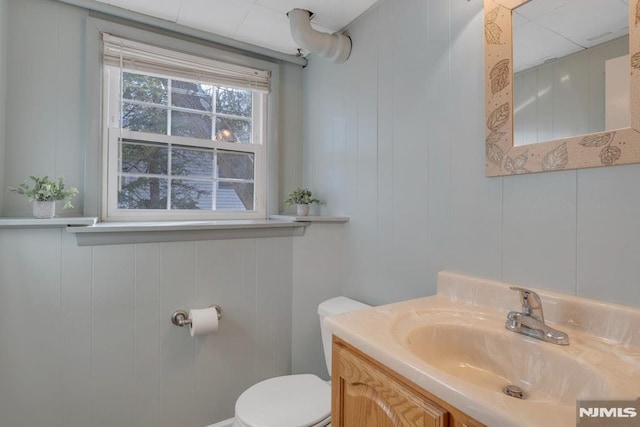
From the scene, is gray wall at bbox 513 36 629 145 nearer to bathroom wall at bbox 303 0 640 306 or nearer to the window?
bathroom wall at bbox 303 0 640 306

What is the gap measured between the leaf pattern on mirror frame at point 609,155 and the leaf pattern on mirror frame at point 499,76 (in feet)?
Result: 1.13

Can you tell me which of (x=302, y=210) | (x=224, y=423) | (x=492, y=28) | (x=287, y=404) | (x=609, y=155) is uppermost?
(x=492, y=28)

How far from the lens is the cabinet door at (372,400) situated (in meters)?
0.61

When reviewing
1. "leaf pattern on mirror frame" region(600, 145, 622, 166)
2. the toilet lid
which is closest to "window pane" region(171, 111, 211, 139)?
the toilet lid

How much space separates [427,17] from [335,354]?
134cm

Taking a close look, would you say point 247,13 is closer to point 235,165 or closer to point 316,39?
point 316,39

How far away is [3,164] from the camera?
1.36 m

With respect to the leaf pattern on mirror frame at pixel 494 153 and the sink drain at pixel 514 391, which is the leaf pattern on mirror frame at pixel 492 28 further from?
the sink drain at pixel 514 391

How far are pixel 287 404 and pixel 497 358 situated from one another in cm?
80

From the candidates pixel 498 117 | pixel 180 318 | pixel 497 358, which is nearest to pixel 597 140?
pixel 498 117

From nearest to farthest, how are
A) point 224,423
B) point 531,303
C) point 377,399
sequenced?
point 377,399 → point 531,303 → point 224,423

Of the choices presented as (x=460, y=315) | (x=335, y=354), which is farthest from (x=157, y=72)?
(x=460, y=315)

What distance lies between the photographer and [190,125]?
1.84 metres

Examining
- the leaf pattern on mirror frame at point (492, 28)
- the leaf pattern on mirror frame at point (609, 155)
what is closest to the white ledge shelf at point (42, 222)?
the leaf pattern on mirror frame at point (492, 28)
